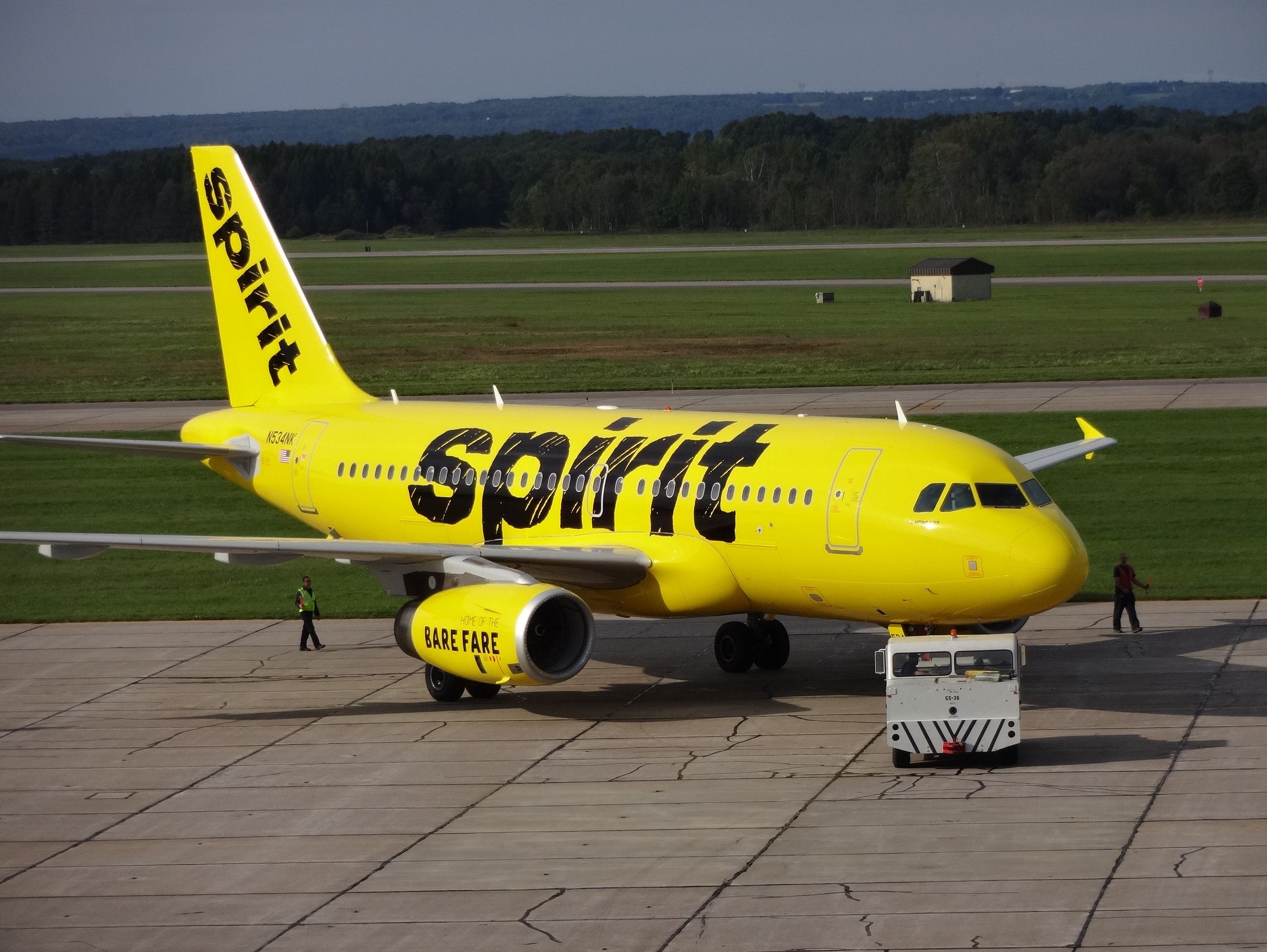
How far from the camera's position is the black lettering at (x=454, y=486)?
34.6 metres

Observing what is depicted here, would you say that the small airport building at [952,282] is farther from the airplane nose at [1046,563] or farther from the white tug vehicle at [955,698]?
the white tug vehicle at [955,698]

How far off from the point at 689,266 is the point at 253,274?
126 m

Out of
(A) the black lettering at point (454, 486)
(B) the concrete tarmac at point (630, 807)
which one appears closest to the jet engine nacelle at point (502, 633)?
(B) the concrete tarmac at point (630, 807)

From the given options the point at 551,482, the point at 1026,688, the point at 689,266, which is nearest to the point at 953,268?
the point at 689,266

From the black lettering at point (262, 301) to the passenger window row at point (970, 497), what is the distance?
1779cm

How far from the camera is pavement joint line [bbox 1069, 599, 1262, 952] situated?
19.8 m

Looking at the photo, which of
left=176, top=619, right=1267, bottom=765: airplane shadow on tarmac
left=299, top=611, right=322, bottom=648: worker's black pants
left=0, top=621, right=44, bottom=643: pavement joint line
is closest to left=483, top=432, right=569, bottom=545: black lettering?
left=176, top=619, right=1267, bottom=765: airplane shadow on tarmac

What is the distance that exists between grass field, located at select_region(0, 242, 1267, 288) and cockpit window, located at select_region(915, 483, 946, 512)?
11573cm

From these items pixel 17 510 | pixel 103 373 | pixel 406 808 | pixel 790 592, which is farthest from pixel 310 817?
pixel 103 373

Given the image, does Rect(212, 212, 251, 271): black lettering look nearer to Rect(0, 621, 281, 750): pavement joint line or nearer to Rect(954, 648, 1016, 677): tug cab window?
Rect(0, 621, 281, 750): pavement joint line

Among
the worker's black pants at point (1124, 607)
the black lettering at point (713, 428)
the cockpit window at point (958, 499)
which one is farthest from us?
the worker's black pants at point (1124, 607)

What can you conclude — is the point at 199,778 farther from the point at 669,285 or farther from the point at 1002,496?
the point at 669,285

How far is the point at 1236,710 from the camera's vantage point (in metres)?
29.4

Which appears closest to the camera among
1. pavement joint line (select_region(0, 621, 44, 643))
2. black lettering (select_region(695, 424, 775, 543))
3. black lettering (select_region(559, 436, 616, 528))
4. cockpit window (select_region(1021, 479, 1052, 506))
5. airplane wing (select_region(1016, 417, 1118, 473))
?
cockpit window (select_region(1021, 479, 1052, 506))
